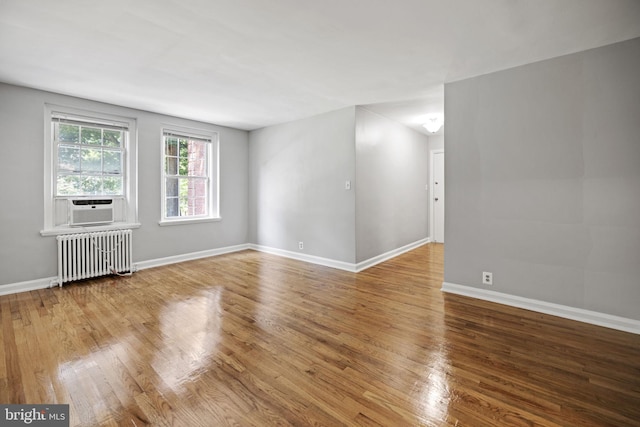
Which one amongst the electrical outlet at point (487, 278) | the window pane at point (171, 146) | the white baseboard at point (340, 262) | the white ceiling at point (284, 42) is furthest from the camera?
the window pane at point (171, 146)

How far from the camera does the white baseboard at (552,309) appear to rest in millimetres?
2563

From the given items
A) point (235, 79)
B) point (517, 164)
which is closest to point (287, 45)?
point (235, 79)

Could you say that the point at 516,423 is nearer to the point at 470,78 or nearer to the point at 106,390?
the point at 106,390

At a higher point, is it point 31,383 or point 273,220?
point 273,220

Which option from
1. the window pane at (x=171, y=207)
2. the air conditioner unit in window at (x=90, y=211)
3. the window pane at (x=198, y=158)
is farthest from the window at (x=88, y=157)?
the window pane at (x=198, y=158)

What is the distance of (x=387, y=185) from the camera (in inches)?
207

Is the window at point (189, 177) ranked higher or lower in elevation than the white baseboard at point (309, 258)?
higher

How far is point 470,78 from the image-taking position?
3283 millimetres

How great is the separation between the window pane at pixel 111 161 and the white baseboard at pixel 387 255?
409cm

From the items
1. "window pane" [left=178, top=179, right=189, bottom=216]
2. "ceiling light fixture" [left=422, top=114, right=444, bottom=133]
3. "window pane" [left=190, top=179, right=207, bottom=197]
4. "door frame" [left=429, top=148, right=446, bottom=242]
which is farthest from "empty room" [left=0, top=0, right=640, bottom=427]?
"door frame" [left=429, top=148, right=446, bottom=242]

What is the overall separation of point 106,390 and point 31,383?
0.52 metres

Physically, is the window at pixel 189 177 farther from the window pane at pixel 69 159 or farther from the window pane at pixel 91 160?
the window pane at pixel 69 159

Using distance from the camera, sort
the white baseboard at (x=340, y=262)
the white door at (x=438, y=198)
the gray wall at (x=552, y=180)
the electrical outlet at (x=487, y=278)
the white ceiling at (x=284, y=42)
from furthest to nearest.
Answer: the white door at (x=438, y=198), the white baseboard at (x=340, y=262), the electrical outlet at (x=487, y=278), the gray wall at (x=552, y=180), the white ceiling at (x=284, y=42)

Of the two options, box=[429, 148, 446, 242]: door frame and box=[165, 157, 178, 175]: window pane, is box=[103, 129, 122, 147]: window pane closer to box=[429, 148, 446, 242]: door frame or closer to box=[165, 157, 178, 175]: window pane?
box=[165, 157, 178, 175]: window pane
